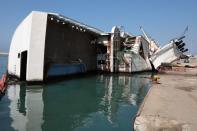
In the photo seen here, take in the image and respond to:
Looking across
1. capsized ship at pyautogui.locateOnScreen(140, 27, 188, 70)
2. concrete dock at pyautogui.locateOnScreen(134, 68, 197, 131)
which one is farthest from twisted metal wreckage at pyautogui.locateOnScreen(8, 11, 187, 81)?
concrete dock at pyautogui.locateOnScreen(134, 68, 197, 131)

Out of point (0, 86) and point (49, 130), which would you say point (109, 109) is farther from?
point (0, 86)

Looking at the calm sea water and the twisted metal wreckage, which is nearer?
the calm sea water

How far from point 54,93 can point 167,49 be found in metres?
29.3

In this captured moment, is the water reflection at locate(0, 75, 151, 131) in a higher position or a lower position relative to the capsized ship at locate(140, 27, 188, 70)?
lower

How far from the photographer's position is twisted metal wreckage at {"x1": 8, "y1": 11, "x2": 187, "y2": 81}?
82.0 ft

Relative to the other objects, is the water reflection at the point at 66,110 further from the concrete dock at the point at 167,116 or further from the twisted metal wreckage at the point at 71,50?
the twisted metal wreckage at the point at 71,50

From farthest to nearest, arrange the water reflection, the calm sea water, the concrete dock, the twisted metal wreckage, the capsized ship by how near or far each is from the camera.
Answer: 1. the capsized ship
2. the twisted metal wreckage
3. the water reflection
4. the calm sea water
5. the concrete dock

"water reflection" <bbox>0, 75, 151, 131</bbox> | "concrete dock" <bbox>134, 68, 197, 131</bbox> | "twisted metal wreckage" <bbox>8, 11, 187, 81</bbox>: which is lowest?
"water reflection" <bbox>0, 75, 151, 131</bbox>

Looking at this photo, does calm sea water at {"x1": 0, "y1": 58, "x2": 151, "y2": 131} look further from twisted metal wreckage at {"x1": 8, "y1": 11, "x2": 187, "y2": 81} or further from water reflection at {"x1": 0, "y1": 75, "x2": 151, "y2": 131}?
twisted metal wreckage at {"x1": 8, "y1": 11, "x2": 187, "y2": 81}

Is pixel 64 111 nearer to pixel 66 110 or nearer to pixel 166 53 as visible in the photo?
pixel 66 110

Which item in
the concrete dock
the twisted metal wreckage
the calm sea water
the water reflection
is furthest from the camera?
the twisted metal wreckage

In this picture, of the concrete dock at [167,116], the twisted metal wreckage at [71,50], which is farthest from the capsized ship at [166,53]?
the concrete dock at [167,116]

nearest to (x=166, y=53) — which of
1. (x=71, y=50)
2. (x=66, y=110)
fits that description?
(x=71, y=50)

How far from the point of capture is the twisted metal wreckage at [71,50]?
25.0 m
